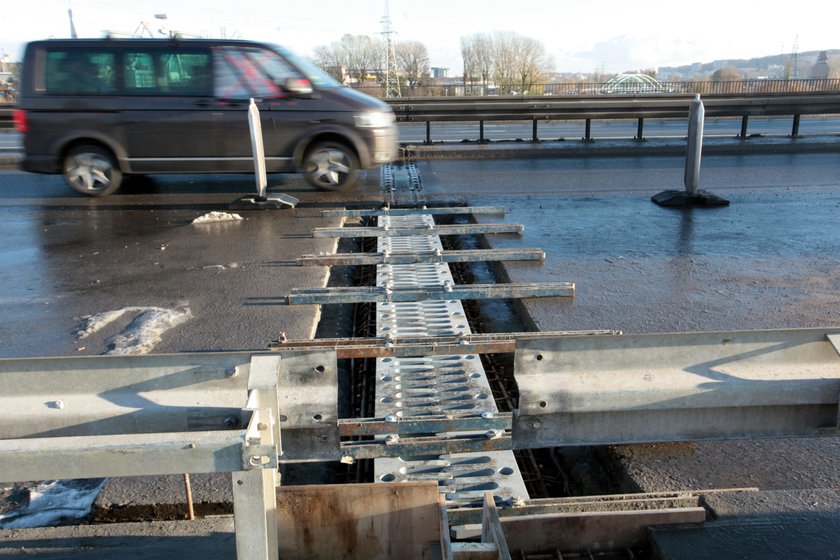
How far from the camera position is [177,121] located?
9562mm

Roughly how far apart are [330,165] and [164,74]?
2.50m

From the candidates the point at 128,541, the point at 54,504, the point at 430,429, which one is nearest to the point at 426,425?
the point at 430,429

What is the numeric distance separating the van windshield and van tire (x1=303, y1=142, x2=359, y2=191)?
2.66 ft

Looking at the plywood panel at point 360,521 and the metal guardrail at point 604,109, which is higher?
the metal guardrail at point 604,109

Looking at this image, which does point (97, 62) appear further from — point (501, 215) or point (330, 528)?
point (330, 528)

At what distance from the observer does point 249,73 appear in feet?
31.7

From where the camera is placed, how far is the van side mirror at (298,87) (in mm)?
9602

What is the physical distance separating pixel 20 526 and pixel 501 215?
248 inches

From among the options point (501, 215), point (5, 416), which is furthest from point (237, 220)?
point (5, 416)

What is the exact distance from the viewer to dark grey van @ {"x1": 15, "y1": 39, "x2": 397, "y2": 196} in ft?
31.4

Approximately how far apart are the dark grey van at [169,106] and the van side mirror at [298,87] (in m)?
0.01

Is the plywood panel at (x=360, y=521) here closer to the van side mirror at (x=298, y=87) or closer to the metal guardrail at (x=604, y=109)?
the van side mirror at (x=298, y=87)

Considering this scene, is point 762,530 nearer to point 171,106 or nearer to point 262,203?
point 262,203

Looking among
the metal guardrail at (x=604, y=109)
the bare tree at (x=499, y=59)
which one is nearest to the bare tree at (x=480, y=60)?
the bare tree at (x=499, y=59)
